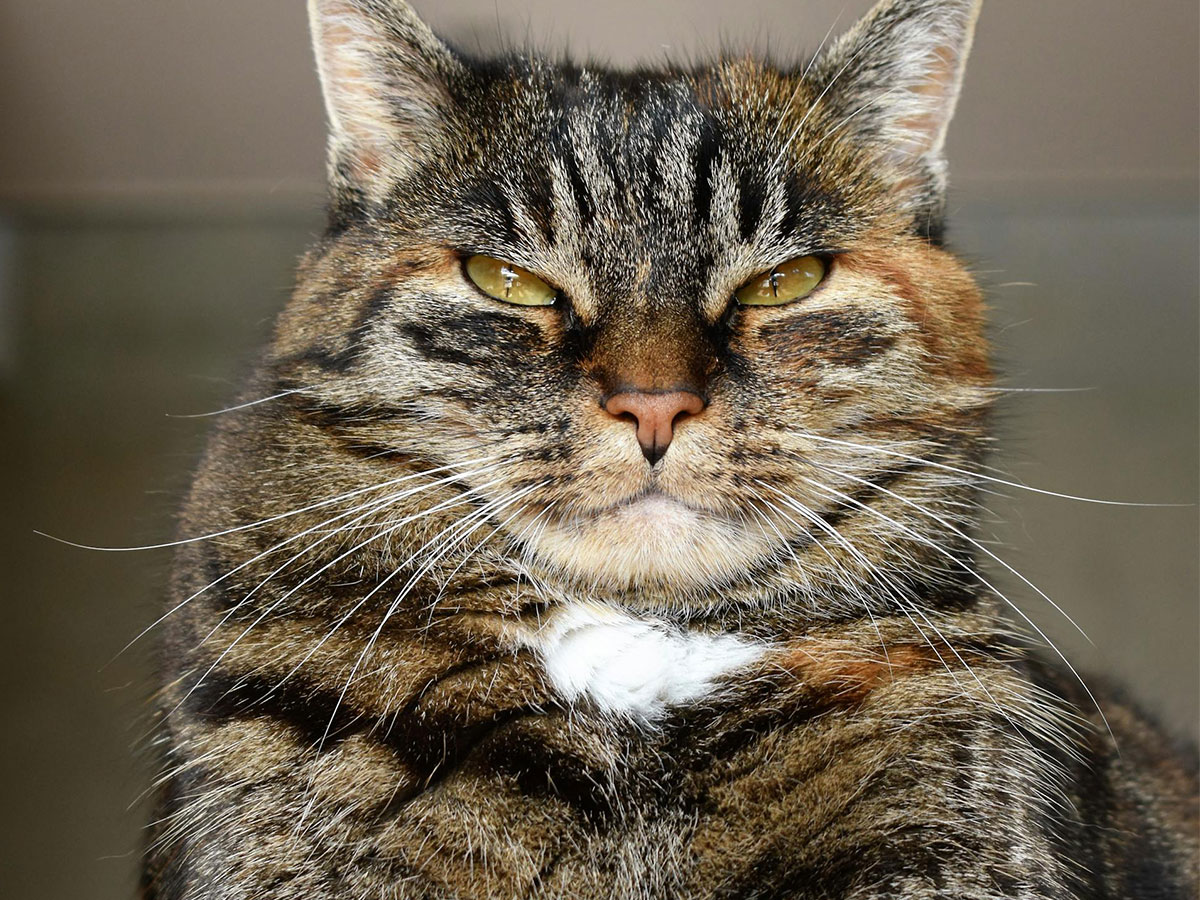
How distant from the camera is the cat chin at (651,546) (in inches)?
31.6

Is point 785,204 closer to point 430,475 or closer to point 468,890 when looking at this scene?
point 430,475

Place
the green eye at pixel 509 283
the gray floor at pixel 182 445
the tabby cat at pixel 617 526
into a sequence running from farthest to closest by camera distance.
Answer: the gray floor at pixel 182 445
the green eye at pixel 509 283
the tabby cat at pixel 617 526

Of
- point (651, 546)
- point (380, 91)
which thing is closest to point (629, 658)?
point (651, 546)

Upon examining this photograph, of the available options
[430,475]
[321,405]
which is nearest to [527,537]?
[430,475]

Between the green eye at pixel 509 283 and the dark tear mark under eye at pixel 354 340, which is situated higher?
the green eye at pixel 509 283

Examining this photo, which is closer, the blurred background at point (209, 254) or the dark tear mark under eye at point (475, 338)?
the dark tear mark under eye at point (475, 338)

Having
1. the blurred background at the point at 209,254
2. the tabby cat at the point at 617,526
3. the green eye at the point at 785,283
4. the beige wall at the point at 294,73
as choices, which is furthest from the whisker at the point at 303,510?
the beige wall at the point at 294,73

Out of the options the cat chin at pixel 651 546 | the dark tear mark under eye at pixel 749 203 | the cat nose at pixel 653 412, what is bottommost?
the cat chin at pixel 651 546

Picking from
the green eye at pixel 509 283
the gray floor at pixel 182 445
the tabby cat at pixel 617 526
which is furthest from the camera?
the gray floor at pixel 182 445

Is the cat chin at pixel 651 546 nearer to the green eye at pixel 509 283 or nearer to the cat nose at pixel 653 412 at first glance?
the cat nose at pixel 653 412

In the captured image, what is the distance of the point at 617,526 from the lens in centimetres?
81

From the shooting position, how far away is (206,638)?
87cm

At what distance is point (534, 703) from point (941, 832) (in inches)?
12.5

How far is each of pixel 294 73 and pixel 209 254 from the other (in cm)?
40
